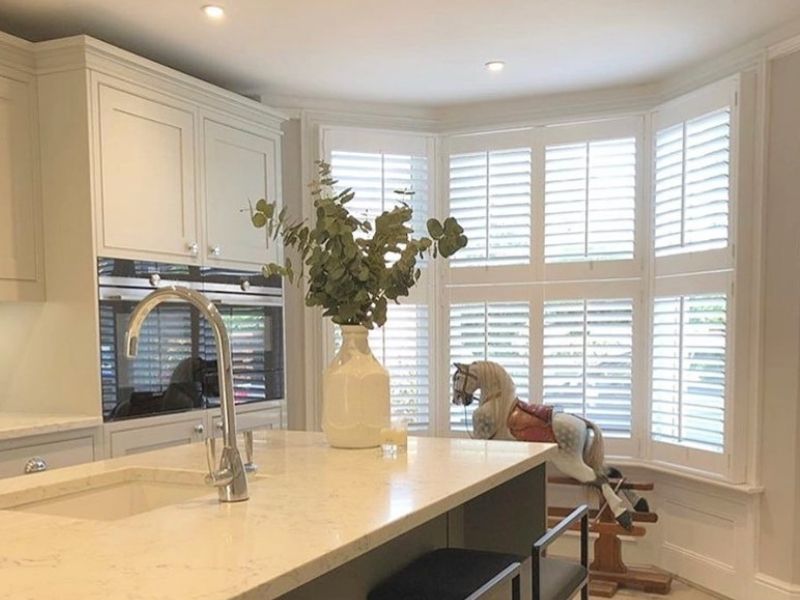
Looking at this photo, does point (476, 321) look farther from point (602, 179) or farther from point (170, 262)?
point (170, 262)

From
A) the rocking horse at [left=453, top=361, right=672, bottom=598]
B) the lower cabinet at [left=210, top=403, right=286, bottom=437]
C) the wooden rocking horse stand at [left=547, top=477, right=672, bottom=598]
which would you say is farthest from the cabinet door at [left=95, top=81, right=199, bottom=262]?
the wooden rocking horse stand at [left=547, top=477, right=672, bottom=598]

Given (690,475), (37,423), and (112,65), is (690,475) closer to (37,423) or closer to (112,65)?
(37,423)

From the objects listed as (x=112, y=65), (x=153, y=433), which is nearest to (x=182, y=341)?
(x=153, y=433)

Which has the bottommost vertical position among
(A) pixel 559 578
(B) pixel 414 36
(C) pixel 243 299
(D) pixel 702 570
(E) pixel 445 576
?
(D) pixel 702 570

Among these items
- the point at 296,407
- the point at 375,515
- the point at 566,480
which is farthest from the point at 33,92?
the point at 566,480

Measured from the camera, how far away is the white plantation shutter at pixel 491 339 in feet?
13.7

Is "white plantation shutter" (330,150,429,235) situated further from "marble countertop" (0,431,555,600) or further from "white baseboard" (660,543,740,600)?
"marble countertop" (0,431,555,600)

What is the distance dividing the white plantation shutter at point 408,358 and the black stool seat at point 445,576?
240 centimetres

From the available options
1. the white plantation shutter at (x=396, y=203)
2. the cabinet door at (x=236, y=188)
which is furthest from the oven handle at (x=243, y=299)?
the white plantation shutter at (x=396, y=203)

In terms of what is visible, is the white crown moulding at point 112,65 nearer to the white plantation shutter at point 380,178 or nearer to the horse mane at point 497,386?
the white plantation shutter at point 380,178

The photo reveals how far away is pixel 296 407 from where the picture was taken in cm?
417

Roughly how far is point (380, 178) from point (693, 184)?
173cm

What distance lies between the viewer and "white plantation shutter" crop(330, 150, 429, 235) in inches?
166

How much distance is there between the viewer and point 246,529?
1244mm
